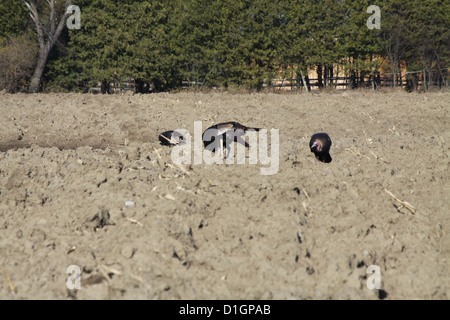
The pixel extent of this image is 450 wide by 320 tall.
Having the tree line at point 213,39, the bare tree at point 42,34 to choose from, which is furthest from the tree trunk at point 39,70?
the tree line at point 213,39

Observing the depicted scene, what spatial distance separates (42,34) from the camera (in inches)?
667

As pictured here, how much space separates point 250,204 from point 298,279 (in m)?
1.40

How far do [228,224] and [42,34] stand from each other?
1575 cm

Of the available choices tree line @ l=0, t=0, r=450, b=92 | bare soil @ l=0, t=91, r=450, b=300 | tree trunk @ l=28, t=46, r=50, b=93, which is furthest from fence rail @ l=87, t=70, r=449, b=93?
bare soil @ l=0, t=91, r=450, b=300

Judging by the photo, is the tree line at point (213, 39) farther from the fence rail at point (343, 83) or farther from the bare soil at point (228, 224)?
the bare soil at point (228, 224)

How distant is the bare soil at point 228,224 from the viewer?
13.0 ft

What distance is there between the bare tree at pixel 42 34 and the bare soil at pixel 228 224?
35.9 ft

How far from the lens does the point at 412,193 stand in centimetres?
592

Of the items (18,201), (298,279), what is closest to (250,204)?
(298,279)

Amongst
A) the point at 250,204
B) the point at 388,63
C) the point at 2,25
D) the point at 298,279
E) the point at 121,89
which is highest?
the point at 2,25

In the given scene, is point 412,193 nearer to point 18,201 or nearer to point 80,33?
point 18,201

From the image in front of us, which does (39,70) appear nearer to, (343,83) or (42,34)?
(42,34)

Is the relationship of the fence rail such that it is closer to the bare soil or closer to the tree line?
the tree line

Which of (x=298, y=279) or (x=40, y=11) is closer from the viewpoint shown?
(x=298, y=279)
